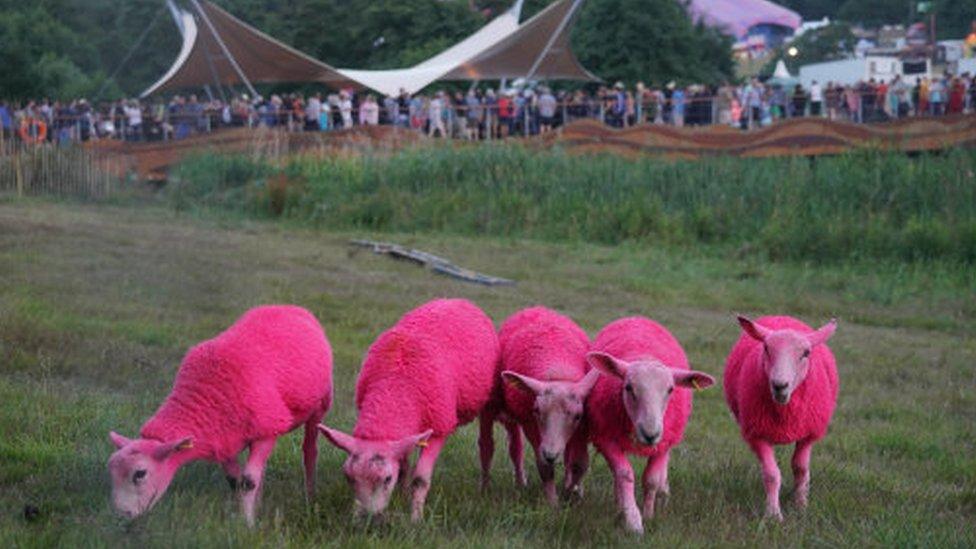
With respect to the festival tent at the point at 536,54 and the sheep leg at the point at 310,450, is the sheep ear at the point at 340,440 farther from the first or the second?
the festival tent at the point at 536,54

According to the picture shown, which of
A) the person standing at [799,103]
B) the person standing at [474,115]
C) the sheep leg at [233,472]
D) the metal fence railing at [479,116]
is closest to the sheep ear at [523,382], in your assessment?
the sheep leg at [233,472]

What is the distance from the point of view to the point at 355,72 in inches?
1620

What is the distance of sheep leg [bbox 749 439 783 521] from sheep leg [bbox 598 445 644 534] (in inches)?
29.1

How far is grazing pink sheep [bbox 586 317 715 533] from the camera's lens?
6691 millimetres

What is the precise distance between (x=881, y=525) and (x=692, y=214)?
1486 centimetres

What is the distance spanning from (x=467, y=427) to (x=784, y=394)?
9.95 feet

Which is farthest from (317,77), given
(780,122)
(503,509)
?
(503,509)


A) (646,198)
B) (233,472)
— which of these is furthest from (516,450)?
(646,198)

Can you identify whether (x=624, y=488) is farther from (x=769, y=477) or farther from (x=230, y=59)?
(x=230, y=59)

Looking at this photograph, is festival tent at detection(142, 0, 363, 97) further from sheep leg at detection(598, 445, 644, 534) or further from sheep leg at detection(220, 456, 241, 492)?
sheep leg at detection(598, 445, 644, 534)

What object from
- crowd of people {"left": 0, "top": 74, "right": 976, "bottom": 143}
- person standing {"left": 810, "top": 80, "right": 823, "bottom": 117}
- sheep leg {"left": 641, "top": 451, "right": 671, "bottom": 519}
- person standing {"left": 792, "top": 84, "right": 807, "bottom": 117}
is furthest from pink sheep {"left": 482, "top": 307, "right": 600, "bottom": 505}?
person standing {"left": 810, "top": 80, "right": 823, "bottom": 117}

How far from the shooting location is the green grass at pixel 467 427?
21.4 ft

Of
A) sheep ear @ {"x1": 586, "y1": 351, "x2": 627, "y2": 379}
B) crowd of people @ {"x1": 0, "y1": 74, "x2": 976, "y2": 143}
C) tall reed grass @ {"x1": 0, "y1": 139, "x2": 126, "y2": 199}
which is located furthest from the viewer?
crowd of people @ {"x1": 0, "y1": 74, "x2": 976, "y2": 143}

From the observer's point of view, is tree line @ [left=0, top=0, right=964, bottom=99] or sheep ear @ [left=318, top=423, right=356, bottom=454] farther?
tree line @ [left=0, top=0, right=964, bottom=99]
